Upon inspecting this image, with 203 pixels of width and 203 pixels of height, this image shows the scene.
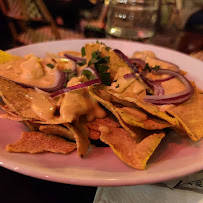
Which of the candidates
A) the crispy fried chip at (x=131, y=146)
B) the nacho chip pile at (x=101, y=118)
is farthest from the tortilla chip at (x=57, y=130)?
the crispy fried chip at (x=131, y=146)

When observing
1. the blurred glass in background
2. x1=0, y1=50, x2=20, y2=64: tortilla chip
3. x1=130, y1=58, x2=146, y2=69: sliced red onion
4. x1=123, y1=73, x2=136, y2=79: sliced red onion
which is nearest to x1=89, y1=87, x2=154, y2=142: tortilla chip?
x1=123, y1=73, x2=136, y2=79: sliced red onion

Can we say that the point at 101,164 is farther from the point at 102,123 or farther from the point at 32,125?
the point at 32,125

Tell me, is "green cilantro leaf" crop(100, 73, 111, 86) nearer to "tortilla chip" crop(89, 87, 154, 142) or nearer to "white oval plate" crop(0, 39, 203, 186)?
"tortilla chip" crop(89, 87, 154, 142)

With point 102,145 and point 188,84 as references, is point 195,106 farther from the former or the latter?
point 102,145

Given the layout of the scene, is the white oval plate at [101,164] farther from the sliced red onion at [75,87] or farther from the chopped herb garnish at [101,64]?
the chopped herb garnish at [101,64]

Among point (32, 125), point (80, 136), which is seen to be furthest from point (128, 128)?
point (32, 125)

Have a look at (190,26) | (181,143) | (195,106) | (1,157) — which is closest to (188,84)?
(195,106)
